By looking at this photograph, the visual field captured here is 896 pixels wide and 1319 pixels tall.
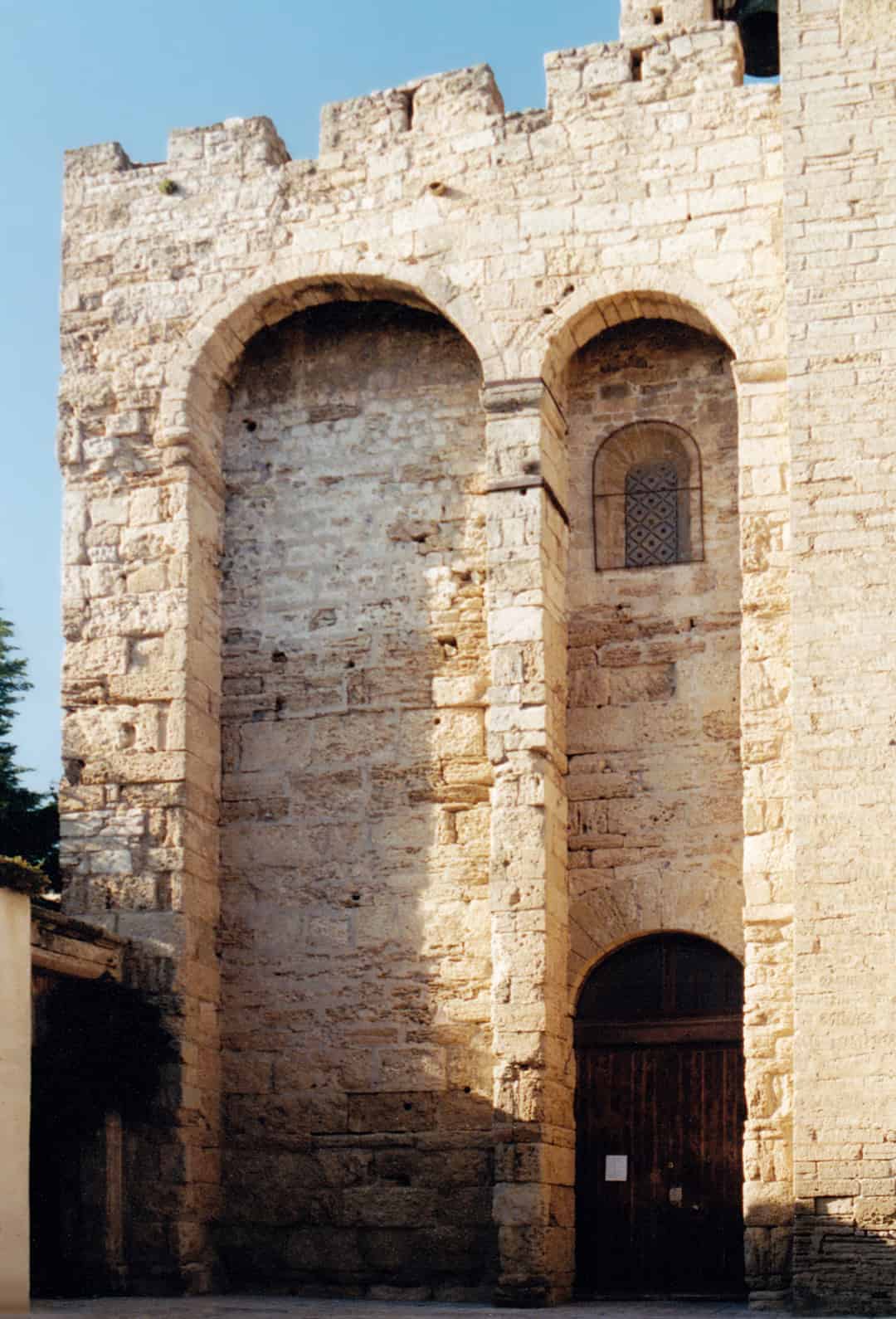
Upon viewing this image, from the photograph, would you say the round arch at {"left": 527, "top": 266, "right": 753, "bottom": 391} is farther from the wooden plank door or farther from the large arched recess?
the wooden plank door

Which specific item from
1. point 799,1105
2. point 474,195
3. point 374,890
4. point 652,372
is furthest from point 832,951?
point 474,195

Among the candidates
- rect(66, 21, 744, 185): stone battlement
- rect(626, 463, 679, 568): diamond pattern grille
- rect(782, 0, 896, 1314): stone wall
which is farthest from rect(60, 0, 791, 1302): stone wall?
rect(782, 0, 896, 1314): stone wall

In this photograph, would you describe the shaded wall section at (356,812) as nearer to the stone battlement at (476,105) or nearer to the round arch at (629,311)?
the round arch at (629,311)

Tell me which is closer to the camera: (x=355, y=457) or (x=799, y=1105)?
Answer: (x=799, y=1105)

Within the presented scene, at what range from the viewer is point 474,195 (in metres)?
13.5

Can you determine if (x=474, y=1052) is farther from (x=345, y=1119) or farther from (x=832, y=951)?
(x=832, y=951)

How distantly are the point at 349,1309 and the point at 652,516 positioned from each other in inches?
198

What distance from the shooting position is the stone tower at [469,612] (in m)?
12.2

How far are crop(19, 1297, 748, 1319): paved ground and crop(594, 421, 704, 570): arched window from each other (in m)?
4.35

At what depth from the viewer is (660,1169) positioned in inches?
497

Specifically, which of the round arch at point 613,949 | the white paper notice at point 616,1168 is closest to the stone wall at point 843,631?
the round arch at point 613,949

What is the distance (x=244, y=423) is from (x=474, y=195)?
212 centimetres

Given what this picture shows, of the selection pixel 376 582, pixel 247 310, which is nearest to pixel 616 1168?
pixel 376 582

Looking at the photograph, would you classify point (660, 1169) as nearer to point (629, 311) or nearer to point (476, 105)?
point (629, 311)
